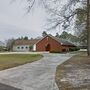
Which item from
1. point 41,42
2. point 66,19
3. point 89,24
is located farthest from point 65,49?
point 66,19

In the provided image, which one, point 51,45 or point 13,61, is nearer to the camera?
point 13,61

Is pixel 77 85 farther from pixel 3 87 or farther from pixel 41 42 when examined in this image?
pixel 41 42

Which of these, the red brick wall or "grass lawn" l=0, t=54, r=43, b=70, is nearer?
"grass lawn" l=0, t=54, r=43, b=70

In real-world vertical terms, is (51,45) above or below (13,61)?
above

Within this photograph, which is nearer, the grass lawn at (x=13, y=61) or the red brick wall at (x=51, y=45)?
the grass lawn at (x=13, y=61)

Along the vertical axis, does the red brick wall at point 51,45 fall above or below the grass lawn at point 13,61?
above

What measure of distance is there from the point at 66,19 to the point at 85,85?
10.4 metres

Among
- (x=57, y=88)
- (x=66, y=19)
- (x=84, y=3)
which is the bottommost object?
(x=57, y=88)

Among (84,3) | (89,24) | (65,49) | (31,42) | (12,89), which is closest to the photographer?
(12,89)

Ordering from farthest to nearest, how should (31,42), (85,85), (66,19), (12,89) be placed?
(31,42) → (66,19) → (85,85) → (12,89)

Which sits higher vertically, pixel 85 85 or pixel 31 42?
pixel 31 42

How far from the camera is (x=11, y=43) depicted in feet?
270

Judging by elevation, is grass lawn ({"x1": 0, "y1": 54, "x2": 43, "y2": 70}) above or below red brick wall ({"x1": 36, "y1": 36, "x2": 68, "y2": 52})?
below

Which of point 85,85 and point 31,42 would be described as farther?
point 31,42
